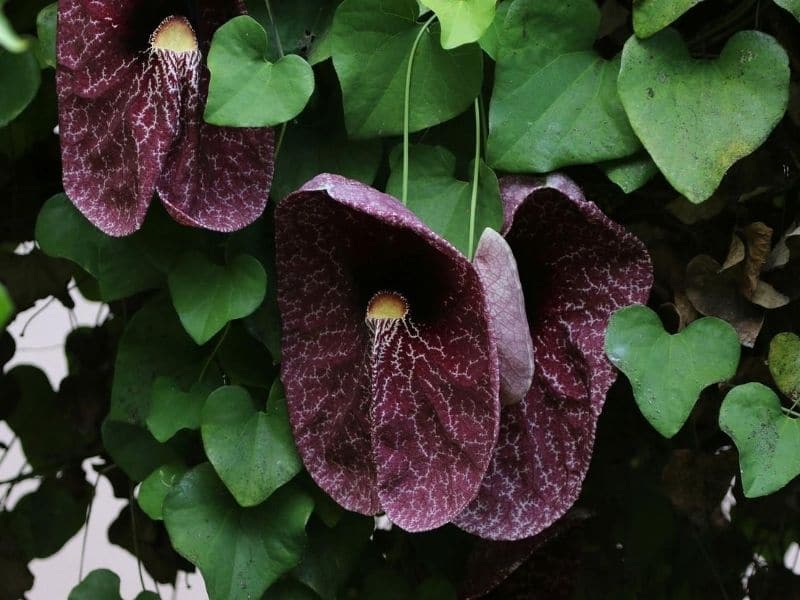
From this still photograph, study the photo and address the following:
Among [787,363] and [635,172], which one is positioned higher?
[635,172]

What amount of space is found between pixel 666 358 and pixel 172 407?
35cm

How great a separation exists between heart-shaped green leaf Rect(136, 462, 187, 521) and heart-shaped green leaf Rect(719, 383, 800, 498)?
401 mm

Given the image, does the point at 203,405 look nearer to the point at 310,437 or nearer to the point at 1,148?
the point at 310,437

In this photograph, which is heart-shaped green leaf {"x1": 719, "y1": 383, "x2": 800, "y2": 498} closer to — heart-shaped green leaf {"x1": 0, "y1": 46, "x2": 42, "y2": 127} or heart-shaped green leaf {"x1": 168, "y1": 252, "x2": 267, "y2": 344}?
heart-shaped green leaf {"x1": 168, "y1": 252, "x2": 267, "y2": 344}

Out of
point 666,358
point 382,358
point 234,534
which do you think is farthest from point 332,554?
point 666,358

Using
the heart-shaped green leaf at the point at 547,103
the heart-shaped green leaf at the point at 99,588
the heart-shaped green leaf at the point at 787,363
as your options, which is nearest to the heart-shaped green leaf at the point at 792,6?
the heart-shaped green leaf at the point at 547,103

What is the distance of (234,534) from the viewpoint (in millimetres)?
803

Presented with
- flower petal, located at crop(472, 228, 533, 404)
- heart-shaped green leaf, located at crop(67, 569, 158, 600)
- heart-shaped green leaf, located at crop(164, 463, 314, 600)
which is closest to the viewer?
flower petal, located at crop(472, 228, 533, 404)

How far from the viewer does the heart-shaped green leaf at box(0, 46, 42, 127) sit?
2.49ft

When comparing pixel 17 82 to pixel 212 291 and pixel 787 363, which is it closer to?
pixel 212 291

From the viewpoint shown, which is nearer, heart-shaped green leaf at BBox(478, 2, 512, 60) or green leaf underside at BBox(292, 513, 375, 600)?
heart-shaped green leaf at BBox(478, 2, 512, 60)

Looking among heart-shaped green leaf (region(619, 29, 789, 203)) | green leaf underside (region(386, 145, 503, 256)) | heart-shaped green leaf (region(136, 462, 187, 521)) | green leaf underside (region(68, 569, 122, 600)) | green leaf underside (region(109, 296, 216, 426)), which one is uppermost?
heart-shaped green leaf (region(619, 29, 789, 203))

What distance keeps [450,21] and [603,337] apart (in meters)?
0.24

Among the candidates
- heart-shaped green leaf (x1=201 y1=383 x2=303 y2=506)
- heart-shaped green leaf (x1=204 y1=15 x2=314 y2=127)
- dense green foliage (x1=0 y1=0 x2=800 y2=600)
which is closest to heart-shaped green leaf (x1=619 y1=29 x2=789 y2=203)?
dense green foliage (x1=0 y1=0 x2=800 y2=600)
